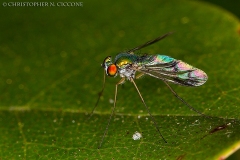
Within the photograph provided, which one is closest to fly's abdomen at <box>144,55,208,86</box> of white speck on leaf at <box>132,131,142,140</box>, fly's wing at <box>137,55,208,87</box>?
fly's wing at <box>137,55,208,87</box>

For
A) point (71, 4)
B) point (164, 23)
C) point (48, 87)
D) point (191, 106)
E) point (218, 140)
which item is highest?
point (71, 4)

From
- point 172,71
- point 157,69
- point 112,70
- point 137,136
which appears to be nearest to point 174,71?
point 172,71

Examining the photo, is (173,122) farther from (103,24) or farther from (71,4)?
→ (71,4)

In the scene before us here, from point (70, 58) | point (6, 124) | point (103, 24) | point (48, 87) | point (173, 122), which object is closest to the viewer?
point (173, 122)

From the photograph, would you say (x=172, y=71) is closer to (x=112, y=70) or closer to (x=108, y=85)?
(x=112, y=70)

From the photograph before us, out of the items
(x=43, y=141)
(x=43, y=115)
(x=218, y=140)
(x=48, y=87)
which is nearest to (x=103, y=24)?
(x=48, y=87)

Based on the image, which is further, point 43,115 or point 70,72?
point 70,72

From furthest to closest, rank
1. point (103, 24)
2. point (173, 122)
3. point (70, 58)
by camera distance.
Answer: point (103, 24) → point (70, 58) → point (173, 122)

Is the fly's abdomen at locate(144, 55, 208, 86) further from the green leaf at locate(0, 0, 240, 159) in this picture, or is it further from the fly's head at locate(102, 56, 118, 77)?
the fly's head at locate(102, 56, 118, 77)
